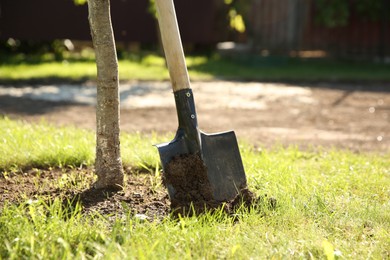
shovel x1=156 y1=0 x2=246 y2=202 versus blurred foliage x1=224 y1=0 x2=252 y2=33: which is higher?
blurred foliage x1=224 y1=0 x2=252 y2=33

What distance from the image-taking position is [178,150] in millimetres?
3309

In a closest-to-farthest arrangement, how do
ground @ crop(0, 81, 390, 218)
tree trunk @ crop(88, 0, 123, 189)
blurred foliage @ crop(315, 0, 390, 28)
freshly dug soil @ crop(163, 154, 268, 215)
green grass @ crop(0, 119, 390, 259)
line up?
green grass @ crop(0, 119, 390, 259)
freshly dug soil @ crop(163, 154, 268, 215)
tree trunk @ crop(88, 0, 123, 189)
ground @ crop(0, 81, 390, 218)
blurred foliage @ crop(315, 0, 390, 28)

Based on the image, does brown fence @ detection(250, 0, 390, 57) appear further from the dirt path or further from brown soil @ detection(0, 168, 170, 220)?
brown soil @ detection(0, 168, 170, 220)

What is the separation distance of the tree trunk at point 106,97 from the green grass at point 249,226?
0.40 meters

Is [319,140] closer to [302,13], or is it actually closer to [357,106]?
[357,106]

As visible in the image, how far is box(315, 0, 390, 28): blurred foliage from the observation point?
13141mm

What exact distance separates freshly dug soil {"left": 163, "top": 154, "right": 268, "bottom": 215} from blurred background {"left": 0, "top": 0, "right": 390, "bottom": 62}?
965cm

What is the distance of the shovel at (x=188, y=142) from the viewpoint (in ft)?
10.7

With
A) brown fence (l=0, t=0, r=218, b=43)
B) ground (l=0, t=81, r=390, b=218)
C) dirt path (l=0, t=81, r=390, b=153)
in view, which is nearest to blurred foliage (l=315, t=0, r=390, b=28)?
brown fence (l=0, t=0, r=218, b=43)

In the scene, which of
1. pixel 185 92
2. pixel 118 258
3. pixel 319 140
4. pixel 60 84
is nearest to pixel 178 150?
pixel 185 92

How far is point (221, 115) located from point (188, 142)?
371 centimetres

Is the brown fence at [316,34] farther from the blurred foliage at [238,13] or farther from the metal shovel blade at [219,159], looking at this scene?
the metal shovel blade at [219,159]

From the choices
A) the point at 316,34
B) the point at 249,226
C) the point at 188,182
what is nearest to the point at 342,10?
the point at 316,34

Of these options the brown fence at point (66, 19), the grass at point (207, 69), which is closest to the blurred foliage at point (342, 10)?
the grass at point (207, 69)
